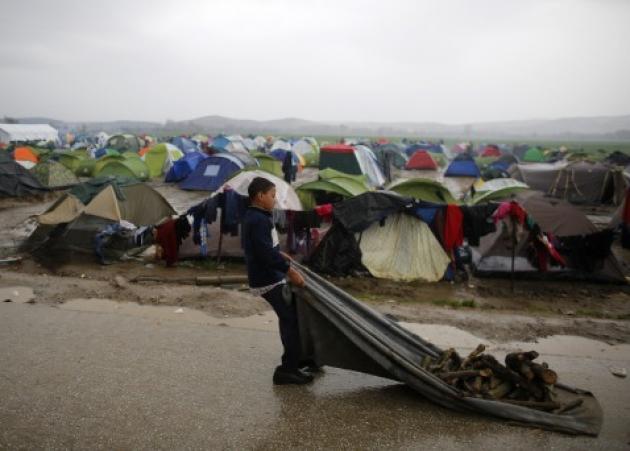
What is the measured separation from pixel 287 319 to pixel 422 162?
32.8 m

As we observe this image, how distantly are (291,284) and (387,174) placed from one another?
24.1 m

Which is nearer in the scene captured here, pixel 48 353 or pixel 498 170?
pixel 48 353

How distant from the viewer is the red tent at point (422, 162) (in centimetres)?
3534

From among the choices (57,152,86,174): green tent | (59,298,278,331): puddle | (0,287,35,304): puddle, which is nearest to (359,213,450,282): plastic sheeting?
(59,298,278,331): puddle

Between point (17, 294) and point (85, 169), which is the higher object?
point (85, 169)

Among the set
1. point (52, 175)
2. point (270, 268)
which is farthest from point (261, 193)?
point (52, 175)

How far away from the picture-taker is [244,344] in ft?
18.0

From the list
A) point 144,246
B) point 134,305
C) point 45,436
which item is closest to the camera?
point 45,436

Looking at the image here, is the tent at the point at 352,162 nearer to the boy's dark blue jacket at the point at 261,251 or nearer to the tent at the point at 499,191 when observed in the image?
the tent at the point at 499,191

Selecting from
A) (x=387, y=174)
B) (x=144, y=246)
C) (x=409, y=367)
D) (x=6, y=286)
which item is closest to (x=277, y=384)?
(x=409, y=367)

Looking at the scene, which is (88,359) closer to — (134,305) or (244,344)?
(244,344)

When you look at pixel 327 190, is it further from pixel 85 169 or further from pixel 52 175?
pixel 85 169

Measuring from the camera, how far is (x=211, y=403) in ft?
13.5

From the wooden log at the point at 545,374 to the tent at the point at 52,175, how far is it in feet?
66.9
